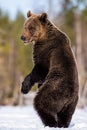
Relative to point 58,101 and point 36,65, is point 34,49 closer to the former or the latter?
point 36,65

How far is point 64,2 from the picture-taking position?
4250 centimetres

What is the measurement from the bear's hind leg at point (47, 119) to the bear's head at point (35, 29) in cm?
134

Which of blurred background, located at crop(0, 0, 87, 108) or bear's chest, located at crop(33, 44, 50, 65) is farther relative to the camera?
blurred background, located at crop(0, 0, 87, 108)

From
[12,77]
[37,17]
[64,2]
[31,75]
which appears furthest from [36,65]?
[12,77]

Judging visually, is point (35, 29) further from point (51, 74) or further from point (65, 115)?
point (65, 115)

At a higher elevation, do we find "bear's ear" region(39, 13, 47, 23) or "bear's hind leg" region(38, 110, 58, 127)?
"bear's ear" region(39, 13, 47, 23)

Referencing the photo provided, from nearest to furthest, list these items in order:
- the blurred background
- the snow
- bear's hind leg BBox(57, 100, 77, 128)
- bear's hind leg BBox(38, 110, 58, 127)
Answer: the snow → bear's hind leg BBox(38, 110, 58, 127) → bear's hind leg BBox(57, 100, 77, 128) → the blurred background

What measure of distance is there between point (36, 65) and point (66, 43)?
66 centimetres

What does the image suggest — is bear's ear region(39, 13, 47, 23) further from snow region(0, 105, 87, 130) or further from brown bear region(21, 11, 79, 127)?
snow region(0, 105, 87, 130)

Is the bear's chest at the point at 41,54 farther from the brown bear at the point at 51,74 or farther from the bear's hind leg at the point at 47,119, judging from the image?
the bear's hind leg at the point at 47,119

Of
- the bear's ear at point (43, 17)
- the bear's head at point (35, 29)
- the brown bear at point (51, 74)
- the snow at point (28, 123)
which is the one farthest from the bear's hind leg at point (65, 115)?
the bear's ear at point (43, 17)

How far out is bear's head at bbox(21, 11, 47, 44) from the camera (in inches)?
399

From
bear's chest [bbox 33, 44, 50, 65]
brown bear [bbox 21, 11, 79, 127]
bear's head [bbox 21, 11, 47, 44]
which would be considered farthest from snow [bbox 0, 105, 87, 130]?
bear's head [bbox 21, 11, 47, 44]

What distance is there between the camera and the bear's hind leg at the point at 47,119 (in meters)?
9.83
